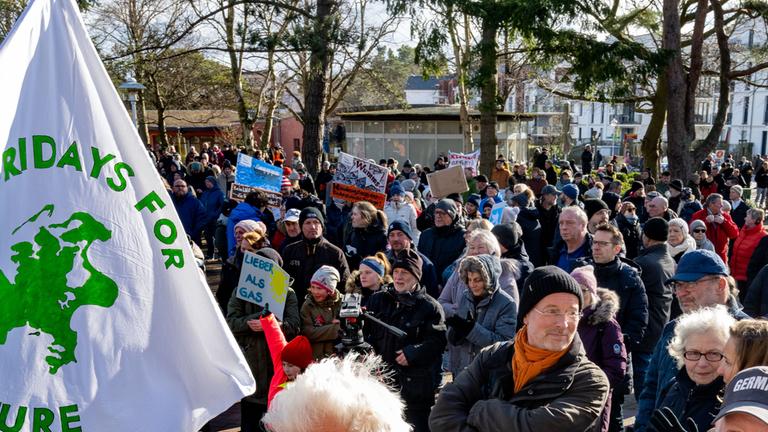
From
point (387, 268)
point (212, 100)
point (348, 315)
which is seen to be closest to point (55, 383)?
point (348, 315)

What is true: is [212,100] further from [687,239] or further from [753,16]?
[687,239]

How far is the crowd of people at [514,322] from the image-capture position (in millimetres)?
2900

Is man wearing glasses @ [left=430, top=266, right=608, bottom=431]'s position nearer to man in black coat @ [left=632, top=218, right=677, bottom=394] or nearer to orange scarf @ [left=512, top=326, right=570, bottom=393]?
orange scarf @ [left=512, top=326, right=570, bottom=393]

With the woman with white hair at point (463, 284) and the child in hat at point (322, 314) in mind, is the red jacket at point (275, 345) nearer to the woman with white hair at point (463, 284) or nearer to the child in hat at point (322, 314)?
the child in hat at point (322, 314)

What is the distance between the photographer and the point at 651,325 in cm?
588

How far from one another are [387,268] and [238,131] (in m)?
45.1

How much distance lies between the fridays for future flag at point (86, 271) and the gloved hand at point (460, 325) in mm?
2460

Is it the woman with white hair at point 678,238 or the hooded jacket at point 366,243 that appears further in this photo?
the hooded jacket at point 366,243

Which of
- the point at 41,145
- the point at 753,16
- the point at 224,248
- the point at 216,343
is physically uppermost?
the point at 753,16

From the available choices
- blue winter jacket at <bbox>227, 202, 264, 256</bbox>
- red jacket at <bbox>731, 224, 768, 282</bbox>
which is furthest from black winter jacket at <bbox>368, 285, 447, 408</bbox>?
red jacket at <bbox>731, 224, 768, 282</bbox>

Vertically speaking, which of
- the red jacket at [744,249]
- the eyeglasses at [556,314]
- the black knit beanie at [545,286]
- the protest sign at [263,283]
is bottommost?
the red jacket at [744,249]

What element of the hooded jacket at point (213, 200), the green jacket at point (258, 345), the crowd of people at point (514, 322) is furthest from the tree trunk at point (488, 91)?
the green jacket at point (258, 345)

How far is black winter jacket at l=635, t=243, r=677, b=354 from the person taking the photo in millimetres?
5852

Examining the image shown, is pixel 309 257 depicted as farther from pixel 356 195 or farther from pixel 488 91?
pixel 488 91
